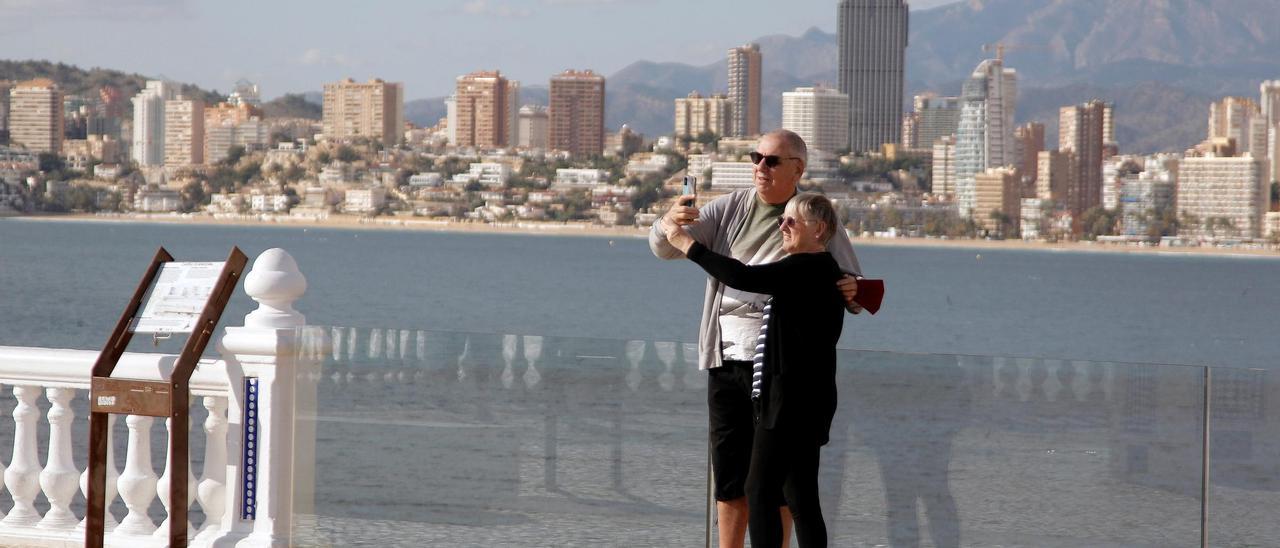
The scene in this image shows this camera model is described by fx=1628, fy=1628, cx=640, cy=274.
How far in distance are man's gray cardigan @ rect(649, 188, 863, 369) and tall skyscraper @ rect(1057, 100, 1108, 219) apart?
12858cm

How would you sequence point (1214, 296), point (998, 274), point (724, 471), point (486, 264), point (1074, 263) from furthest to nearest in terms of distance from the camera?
point (1074, 263) → point (998, 274) → point (486, 264) → point (1214, 296) → point (724, 471)

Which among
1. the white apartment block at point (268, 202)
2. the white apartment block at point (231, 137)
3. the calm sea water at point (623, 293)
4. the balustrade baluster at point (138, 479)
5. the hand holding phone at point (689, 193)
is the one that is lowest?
the calm sea water at point (623, 293)

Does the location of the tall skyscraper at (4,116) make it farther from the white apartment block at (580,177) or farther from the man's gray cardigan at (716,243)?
the man's gray cardigan at (716,243)

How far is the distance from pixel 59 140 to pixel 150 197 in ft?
41.3

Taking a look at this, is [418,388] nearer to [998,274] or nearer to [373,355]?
[373,355]

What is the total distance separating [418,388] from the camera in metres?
4.30

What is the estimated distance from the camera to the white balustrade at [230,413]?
14.1ft

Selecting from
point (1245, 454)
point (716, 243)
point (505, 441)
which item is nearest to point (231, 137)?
point (505, 441)

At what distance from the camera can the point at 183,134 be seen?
149250mm

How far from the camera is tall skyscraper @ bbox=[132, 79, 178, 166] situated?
143500 mm

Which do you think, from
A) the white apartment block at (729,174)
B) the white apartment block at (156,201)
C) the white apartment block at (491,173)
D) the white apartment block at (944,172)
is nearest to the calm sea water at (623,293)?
the white apartment block at (156,201)

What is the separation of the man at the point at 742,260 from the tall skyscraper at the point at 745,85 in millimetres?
164512

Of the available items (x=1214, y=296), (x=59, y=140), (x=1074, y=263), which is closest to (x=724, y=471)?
(x=1214, y=296)

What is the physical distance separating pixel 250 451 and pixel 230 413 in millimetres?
117
